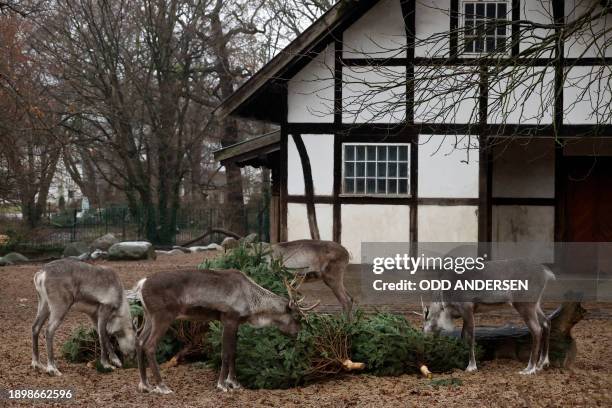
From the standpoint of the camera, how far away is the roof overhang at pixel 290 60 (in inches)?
549

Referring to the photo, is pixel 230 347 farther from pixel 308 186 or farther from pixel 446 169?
pixel 446 169

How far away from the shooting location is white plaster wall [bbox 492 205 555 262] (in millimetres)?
15938

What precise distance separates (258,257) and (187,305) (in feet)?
6.52

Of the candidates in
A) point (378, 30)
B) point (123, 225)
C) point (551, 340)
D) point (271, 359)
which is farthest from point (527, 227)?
point (123, 225)

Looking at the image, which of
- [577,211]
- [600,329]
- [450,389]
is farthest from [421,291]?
[450,389]

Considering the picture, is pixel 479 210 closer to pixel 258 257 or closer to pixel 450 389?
pixel 258 257

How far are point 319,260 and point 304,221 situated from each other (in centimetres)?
256

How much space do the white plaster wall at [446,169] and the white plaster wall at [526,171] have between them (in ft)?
4.96

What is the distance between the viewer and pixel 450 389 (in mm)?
8344

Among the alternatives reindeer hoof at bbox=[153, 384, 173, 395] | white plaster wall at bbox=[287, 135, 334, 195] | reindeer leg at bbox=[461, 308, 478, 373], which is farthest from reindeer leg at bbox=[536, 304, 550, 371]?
white plaster wall at bbox=[287, 135, 334, 195]

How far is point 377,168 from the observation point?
575 inches

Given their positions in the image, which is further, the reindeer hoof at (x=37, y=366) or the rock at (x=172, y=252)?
the rock at (x=172, y=252)

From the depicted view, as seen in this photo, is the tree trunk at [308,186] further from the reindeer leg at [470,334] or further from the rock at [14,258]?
the rock at [14,258]

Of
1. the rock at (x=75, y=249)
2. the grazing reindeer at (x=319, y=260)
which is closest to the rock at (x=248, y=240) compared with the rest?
the grazing reindeer at (x=319, y=260)
